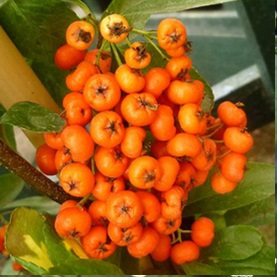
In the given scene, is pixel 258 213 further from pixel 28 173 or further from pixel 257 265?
pixel 28 173

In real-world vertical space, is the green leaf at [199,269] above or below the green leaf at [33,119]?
below

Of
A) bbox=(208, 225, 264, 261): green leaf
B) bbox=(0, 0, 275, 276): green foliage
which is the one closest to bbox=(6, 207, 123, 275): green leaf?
bbox=(0, 0, 275, 276): green foliage

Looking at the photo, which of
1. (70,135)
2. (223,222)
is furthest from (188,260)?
(70,135)

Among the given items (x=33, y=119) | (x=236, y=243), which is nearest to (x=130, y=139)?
(x=33, y=119)

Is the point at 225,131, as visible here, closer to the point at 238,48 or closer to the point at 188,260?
the point at 188,260

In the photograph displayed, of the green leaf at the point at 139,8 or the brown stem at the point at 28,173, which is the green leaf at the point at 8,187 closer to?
the brown stem at the point at 28,173

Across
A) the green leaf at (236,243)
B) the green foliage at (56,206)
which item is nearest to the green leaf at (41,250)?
the green foliage at (56,206)
